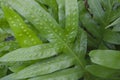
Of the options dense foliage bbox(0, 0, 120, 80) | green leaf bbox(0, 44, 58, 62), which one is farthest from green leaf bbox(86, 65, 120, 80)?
green leaf bbox(0, 44, 58, 62)

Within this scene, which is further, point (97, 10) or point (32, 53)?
point (97, 10)

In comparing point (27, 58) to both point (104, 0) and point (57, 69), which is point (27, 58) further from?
point (104, 0)

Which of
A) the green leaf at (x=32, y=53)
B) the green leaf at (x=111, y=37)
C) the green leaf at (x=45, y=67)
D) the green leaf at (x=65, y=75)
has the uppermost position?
the green leaf at (x=32, y=53)

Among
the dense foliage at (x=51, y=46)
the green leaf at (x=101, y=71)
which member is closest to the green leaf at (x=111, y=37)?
the dense foliage at (x=51, y=46)

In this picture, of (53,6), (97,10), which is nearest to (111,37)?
(97,10)

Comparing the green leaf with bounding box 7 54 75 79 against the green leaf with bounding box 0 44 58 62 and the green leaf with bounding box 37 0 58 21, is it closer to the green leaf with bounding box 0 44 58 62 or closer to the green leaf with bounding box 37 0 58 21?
the green leaf with bounding box 0 44 58 62

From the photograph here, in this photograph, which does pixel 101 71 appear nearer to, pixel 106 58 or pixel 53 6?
pixel 106 58

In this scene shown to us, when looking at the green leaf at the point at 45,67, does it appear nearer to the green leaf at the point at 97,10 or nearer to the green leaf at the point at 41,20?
the green leaf at the point at 41,20

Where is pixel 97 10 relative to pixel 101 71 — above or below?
above
